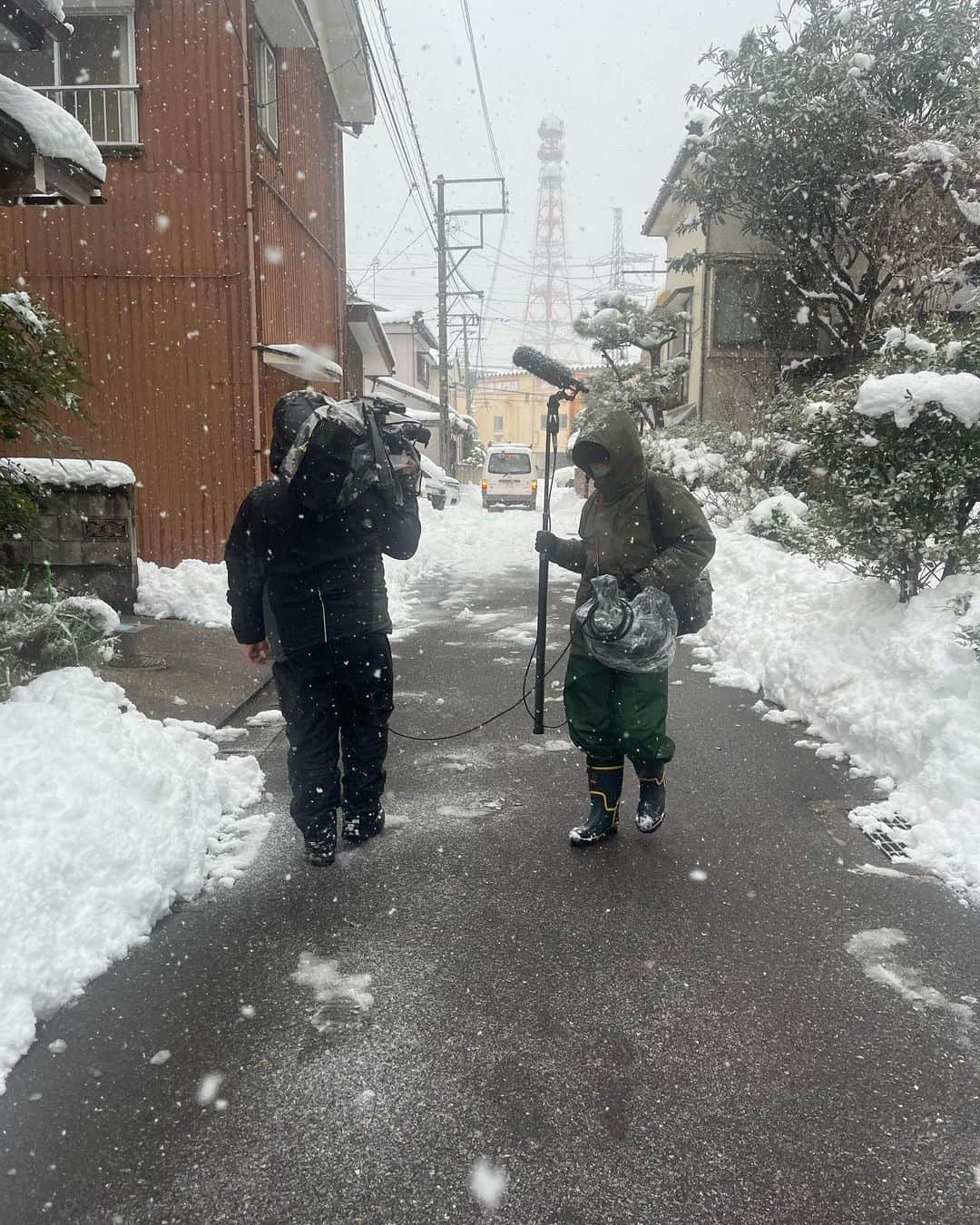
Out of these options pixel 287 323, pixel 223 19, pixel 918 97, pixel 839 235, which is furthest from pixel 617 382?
pixel 223 19

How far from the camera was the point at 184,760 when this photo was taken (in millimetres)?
4051

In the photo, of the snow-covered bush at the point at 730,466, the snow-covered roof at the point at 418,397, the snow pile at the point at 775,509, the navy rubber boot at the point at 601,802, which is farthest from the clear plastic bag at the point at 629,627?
the snow-covered roof at the point at 418,397

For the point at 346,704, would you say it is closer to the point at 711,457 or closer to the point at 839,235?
the point at 711,457

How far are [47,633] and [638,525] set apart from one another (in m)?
3.57

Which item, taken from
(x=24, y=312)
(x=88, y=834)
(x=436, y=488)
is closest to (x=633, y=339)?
(x=436, y=488)

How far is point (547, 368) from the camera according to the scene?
4160 millimetres

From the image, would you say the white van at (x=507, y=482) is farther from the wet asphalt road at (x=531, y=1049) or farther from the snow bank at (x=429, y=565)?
the wet asphalt road at (x=531, y=1049)

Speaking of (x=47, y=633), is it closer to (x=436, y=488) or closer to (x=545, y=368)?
(x=545, y=368)

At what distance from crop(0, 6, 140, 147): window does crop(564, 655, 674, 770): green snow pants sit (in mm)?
9294

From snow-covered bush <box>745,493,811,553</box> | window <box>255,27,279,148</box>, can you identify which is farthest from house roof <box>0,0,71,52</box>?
snow-covered bush <box>745,493,811,553</box>

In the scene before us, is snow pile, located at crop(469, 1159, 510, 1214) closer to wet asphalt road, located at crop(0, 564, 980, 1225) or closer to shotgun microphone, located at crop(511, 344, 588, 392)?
wet asphalt road, located at crop(0, 564, 980, 1225)

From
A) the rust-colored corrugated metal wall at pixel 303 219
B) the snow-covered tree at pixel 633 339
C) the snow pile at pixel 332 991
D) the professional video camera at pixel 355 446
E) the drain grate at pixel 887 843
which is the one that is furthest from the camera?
the snow-covered tree at pixel 633 339

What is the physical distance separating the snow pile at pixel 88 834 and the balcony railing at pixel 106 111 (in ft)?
27.3

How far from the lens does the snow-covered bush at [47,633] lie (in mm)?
4805
